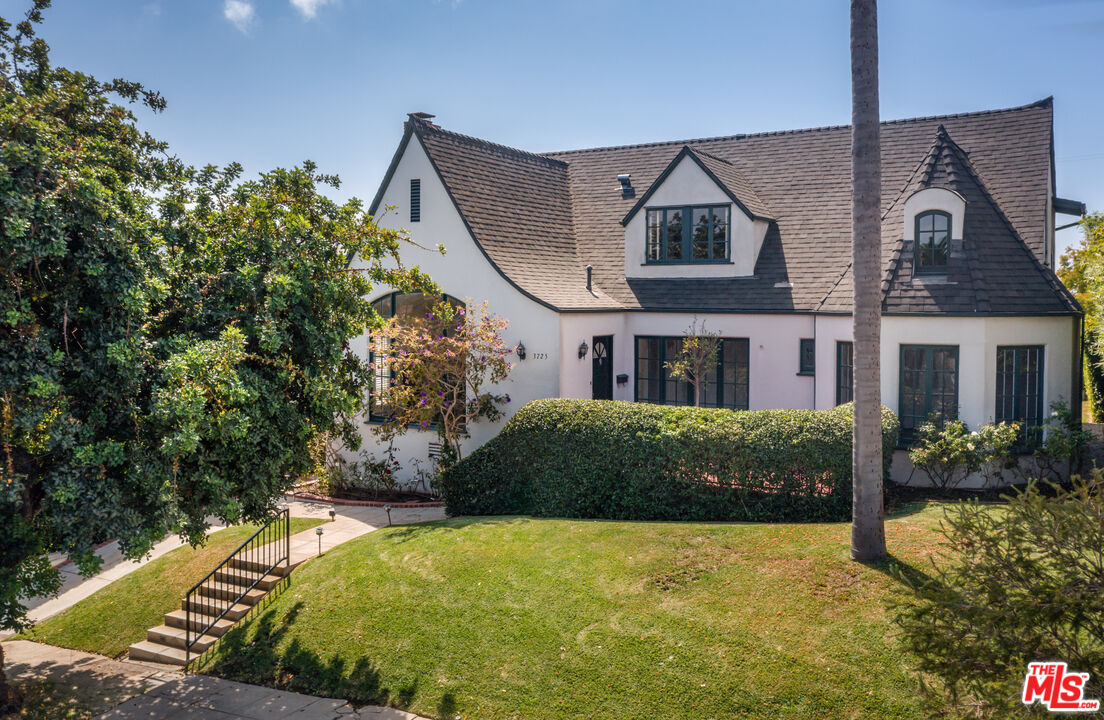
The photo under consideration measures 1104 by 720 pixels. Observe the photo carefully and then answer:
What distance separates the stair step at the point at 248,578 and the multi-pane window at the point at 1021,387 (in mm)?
14114

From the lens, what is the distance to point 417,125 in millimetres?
20125

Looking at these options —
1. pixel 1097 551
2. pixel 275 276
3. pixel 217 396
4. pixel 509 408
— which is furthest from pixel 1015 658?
pixel 509 408

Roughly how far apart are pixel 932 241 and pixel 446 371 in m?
11.1

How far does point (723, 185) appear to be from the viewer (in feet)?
65.7

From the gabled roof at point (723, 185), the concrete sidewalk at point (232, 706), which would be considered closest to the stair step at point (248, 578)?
the concrete sidewalk at point (232, 706)

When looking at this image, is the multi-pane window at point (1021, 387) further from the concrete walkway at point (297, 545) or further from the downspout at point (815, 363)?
the concrete walkway at point (297, 545)

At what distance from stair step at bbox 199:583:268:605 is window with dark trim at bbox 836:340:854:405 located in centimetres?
1287

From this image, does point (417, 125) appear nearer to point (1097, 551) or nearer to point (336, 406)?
point (336, 406)

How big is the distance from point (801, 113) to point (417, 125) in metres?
12.1

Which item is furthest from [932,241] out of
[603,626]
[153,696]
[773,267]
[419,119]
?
[153,696]

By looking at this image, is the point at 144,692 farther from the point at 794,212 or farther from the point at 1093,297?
the point at 1093,297

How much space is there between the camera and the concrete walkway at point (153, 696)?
381 inches

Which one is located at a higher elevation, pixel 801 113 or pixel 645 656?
pixel 801 113

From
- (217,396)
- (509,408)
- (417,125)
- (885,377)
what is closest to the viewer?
(217,396)
